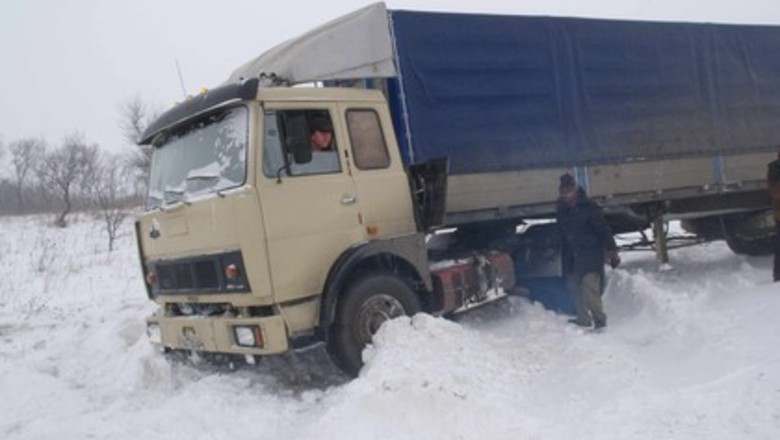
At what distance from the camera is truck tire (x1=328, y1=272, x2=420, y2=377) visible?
20.1 ft

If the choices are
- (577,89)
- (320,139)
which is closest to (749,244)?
(577,89)

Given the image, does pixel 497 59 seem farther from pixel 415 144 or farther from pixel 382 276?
pixel 382 276

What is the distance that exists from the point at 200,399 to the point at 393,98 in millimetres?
3430

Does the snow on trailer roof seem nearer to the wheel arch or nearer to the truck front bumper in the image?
the wheel arch

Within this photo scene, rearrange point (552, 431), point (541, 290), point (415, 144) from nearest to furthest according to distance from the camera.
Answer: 1. point (552, 431)
2. point (415, 144)
3. point (541, 290)

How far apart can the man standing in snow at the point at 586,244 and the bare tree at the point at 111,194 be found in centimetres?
A: 1717

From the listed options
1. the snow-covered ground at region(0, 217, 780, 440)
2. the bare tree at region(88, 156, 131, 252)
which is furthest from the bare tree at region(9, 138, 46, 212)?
the snow-covered ground at region(0, 217, 780, 440)

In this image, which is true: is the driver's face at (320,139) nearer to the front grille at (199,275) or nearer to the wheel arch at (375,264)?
the wheel arch at (375,264)

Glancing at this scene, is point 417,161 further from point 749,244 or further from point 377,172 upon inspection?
point 749,244

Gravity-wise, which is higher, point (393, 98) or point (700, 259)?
point (393, 98)

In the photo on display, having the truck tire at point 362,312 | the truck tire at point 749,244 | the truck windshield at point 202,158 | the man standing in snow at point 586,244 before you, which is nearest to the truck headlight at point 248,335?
the truck tire at point 362,312

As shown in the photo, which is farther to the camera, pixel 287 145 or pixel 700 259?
pixel 700 259

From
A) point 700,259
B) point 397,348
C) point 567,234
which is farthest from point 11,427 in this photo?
point 700,259

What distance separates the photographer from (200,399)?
5.77 metres
